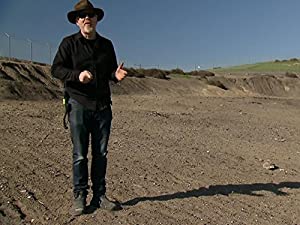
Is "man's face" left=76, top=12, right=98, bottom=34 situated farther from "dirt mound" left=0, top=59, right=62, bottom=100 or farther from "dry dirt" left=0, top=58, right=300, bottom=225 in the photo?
"dirt mound" left=0, top=59, right=62, bottom=100

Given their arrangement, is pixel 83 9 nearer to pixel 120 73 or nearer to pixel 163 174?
pixel 120 73

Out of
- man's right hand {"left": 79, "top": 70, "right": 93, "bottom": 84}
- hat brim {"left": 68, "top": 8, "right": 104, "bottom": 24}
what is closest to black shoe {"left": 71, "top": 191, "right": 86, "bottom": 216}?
man's right hand {"left": 79, "top": 70, "right": 93, "bottom": 84}

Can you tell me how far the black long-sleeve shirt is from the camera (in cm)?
554

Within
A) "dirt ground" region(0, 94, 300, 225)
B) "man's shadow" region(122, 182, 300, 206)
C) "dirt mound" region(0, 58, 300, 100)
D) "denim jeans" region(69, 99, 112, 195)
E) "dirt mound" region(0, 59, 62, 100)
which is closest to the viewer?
"denim jeans" region(69, 99, 112, 195)

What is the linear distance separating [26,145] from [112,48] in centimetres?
468

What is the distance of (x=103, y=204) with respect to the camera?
19.3 ft

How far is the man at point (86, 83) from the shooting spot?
5500 mm

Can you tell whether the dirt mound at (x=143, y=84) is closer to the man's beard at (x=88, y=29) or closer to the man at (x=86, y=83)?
A: the man at (x=86, y=83)

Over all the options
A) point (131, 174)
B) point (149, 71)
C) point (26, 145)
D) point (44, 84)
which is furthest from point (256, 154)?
point (149, 71)

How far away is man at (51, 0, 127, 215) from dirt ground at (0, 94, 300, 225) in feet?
1.82

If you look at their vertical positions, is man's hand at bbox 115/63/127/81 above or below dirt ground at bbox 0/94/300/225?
above

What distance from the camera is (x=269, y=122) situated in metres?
17.8

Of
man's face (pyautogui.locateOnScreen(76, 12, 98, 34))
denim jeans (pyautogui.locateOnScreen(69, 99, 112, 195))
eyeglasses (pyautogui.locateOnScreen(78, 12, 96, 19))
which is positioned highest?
eyeglasses (pyautogui.locateOnScreen(78, 12, 96, 19))

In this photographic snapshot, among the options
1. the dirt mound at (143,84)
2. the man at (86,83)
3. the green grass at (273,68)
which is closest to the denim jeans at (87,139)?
the man at (86,83)
